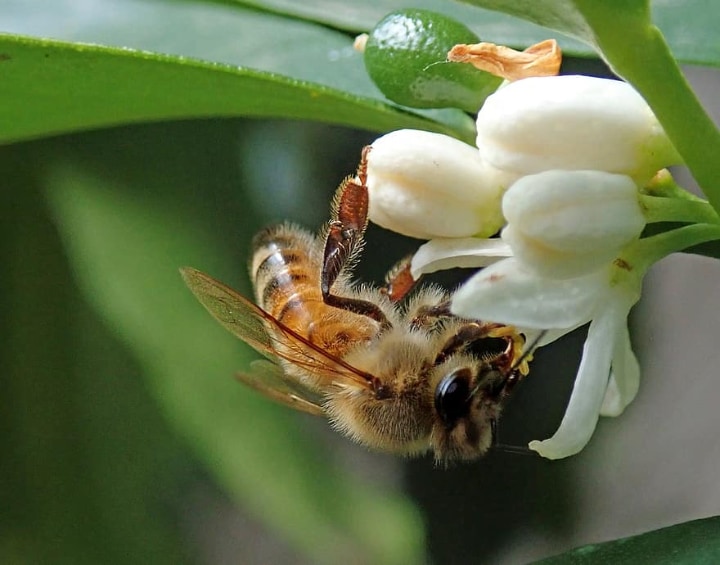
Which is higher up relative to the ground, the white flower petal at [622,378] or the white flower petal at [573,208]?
the white flower petal at [573,208]

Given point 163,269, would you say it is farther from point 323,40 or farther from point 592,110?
point 592,110

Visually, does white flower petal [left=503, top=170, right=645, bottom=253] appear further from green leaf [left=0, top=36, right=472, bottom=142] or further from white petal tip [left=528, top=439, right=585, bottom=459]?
green leaf [left=0, top=36, right=472, bottom=142]

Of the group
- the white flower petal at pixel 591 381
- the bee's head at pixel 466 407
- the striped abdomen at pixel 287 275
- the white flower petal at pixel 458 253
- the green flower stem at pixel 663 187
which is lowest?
the bee's head at pixel 466 407

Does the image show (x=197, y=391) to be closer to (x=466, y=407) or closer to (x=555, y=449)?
(x=466, y=407)

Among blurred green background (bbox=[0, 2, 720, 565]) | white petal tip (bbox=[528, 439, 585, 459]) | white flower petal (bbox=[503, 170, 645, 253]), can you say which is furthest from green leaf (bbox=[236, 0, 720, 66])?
blurred green background (bbox=[0, 2, 720, 565])

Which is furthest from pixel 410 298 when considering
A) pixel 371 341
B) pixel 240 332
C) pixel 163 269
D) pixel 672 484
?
pixel 672 484

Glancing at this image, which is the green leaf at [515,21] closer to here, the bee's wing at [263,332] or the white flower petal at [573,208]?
the white flower petal at [573,208]

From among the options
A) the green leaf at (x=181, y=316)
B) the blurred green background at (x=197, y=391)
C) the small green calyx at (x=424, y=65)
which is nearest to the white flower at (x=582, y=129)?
the small green calyx at (x=424, y=65)

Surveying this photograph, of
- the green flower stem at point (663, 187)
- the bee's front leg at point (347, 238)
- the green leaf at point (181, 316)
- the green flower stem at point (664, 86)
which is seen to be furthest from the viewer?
the green leaf at point (181, 316)
